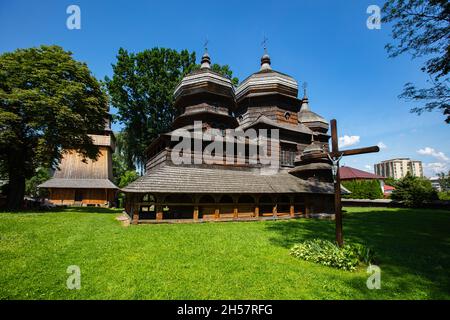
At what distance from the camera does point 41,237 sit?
8.74 metres

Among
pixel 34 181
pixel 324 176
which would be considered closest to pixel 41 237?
pixel 324 176

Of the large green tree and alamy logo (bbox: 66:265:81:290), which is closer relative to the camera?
alamy logo (bbox: 66:265:81:290)

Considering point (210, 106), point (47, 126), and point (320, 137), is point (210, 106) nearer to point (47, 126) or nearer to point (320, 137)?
point (47, 126)

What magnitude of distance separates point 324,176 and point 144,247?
16605mm

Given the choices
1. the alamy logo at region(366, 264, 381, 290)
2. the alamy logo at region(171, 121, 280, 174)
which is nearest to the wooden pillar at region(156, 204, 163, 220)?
the alamy logo at region(171, 121, 280, 174)

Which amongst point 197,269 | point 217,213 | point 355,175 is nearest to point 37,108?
point 217,213

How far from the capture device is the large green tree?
95.4ft

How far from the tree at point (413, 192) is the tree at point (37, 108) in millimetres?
34832

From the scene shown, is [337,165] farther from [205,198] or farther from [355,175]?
[355,175]

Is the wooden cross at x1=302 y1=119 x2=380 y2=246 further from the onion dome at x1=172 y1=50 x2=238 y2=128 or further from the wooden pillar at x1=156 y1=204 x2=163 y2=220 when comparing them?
the onion dome at x1=172 y1=50 x2=238 y2=128

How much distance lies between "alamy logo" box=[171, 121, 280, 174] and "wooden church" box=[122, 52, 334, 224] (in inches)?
15.9

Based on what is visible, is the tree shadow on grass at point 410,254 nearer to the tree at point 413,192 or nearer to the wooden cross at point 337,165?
the wooden cross at point 337,165

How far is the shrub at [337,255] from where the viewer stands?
241 inches
